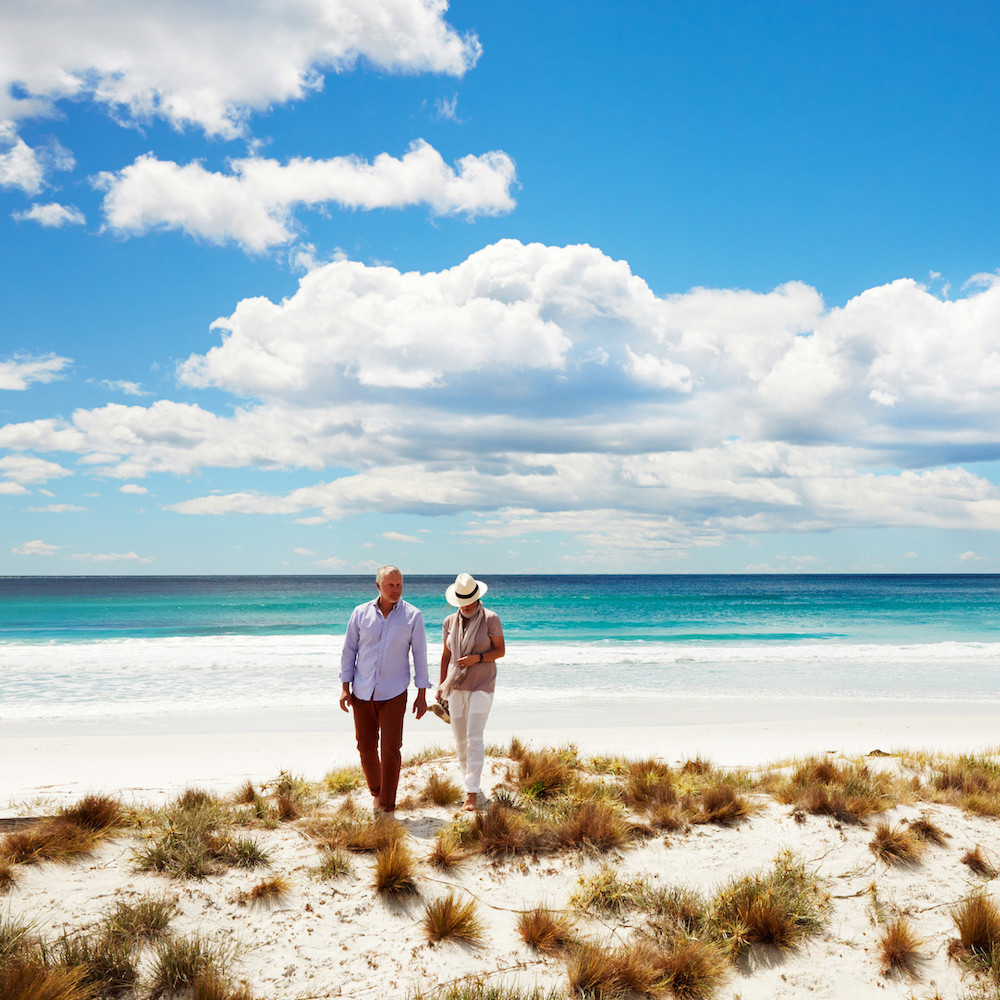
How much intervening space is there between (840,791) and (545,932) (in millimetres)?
3384

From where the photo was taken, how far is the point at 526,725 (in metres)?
12.2

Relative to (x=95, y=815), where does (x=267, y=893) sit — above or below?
below

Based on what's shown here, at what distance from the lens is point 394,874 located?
442 cm

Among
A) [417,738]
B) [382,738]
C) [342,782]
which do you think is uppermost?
[382,738]

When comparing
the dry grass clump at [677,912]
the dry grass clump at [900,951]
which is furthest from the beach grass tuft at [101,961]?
the dry grass clump at [900,951]

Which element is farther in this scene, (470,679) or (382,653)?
(470,679)

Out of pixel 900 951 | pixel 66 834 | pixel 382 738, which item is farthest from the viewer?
pixel 382 738

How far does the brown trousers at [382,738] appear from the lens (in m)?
5.41

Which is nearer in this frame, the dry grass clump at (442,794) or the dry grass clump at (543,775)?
the dry grass clump at (442,794)

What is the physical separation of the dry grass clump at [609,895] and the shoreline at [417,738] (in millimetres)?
3790

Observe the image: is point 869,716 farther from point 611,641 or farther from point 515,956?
point 611,641

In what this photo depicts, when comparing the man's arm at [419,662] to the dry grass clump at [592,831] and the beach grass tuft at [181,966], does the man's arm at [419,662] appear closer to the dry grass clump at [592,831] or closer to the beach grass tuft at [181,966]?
the dry grass clump at [592,831]

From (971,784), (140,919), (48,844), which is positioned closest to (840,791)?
(971,784)

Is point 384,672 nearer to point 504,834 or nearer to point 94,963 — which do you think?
point 504,834
